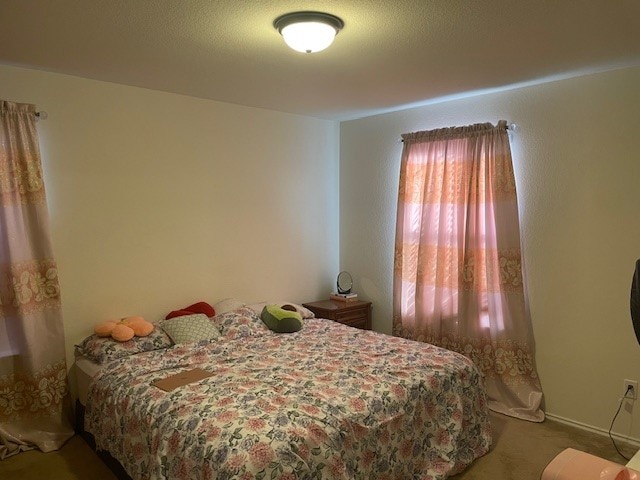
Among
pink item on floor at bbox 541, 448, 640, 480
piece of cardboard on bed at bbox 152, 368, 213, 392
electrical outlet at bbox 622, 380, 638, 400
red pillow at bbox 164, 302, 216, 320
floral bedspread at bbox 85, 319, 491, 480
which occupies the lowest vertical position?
electrical outlet at bbox 622, 380, 638, 400

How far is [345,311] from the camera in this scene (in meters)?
4.12

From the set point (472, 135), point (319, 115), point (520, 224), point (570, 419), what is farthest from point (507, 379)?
point (319, 115)

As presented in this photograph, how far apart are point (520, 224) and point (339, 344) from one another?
1.60 metres

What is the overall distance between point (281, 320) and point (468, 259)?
1528 mm

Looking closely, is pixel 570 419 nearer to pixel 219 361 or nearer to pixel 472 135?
pixel 472 135

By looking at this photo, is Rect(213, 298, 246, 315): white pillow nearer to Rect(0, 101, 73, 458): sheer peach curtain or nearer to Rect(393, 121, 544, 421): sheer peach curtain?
Rect(0, 101, 73, 458): sheer peach curtain

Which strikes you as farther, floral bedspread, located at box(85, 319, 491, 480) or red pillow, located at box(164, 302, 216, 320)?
red pillow, located at box(164, 302, 216, 320)

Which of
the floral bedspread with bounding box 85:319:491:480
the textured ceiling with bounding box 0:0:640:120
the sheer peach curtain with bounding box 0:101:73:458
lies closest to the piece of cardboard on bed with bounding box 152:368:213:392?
the floral bedspread with bounding box 85:319:491:480

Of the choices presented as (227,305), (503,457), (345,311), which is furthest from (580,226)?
(227,305)

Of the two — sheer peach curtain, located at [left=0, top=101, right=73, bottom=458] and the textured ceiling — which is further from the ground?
the textured ceiling

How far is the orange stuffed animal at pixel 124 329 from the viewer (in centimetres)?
293

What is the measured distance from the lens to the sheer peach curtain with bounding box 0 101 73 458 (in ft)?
8.99

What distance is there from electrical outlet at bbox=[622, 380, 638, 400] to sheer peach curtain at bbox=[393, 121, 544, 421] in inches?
21.6

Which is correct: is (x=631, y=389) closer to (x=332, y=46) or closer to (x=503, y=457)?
(x=503, y=457)
